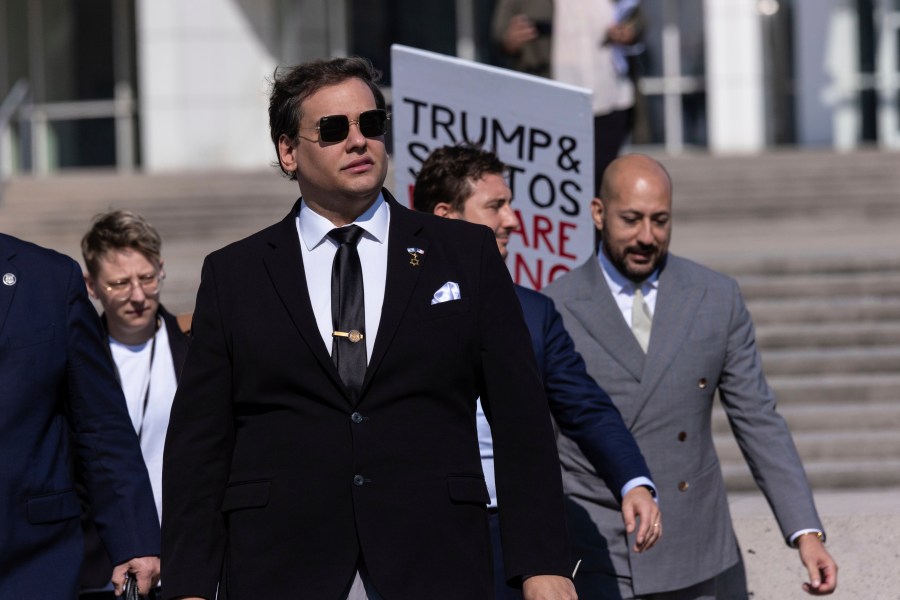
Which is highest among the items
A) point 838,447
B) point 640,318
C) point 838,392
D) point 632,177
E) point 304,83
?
point 304,83

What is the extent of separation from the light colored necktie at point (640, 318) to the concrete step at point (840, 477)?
3.37 meters

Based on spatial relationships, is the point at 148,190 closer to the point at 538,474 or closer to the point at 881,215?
the point at 881,215

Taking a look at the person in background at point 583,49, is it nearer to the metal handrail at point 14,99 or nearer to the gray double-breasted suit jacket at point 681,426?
the gray double-breasted suit jacket at point 681,426

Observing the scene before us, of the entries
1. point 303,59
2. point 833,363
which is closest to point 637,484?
point 833,363

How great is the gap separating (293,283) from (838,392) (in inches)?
247

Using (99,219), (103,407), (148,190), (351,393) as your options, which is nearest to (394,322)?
(351,393)

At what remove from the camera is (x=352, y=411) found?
3.35 meters

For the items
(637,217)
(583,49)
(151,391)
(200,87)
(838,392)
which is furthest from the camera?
(200,87)

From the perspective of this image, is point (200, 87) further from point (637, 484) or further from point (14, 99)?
point (637, 484)

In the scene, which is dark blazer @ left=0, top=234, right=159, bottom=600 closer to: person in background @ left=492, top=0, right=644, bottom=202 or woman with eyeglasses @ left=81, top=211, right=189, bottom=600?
woman with eyeglasses @ left=81, top=211, right=189, bottom=600

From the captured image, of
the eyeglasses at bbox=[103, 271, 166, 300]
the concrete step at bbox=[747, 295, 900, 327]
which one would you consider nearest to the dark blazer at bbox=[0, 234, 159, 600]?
the eyeglasses at bbox=[103, 271, 166, 300]

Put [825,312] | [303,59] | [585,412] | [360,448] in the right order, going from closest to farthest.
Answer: [360,448]
[585,412]
[825,312]
[303,59]

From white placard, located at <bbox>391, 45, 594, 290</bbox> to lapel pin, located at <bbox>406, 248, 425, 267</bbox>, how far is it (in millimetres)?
2772

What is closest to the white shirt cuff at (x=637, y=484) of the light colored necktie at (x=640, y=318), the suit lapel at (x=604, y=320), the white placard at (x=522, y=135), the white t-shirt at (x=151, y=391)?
the suit lapel at (x=604, y=320)
